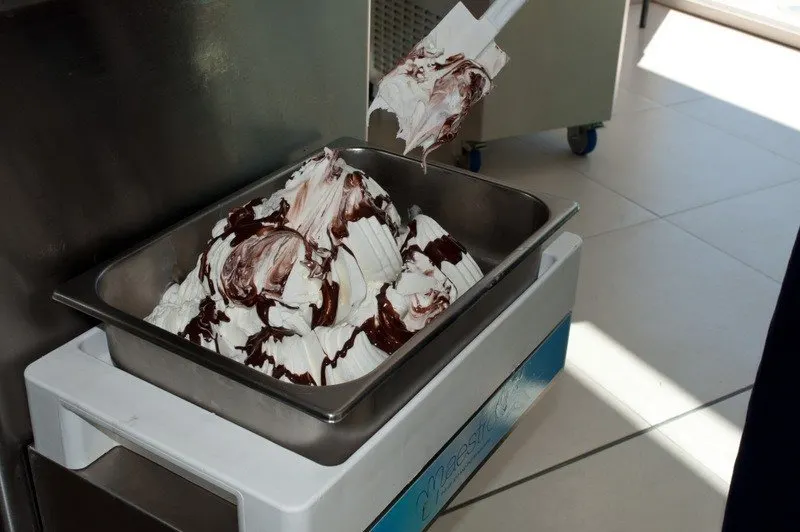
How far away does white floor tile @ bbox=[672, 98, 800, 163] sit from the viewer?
2912 mm

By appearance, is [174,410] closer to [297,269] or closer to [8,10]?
[297,269]

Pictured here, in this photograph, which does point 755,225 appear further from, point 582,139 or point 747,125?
point 747,125

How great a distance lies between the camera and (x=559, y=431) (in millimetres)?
1691

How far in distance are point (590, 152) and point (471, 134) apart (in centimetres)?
47

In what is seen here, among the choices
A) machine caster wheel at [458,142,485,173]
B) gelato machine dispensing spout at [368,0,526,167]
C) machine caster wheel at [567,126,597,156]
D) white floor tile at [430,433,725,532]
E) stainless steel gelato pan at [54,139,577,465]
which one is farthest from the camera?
machine caster wheel at [567,126,597,156]

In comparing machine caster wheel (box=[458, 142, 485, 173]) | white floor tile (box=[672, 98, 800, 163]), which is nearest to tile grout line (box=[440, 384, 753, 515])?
machine caster wheel (box=[458, 142, 485, 173])

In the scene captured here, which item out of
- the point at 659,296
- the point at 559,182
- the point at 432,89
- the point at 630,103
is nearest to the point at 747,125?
the point at 630,103

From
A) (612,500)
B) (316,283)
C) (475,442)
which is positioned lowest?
(612,500)

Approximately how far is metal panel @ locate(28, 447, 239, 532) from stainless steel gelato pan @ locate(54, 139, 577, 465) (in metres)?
0.12

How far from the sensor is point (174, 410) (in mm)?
997

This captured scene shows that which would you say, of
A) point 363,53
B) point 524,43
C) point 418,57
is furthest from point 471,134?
point 418,57

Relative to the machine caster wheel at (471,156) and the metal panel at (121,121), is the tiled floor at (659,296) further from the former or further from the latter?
the metal panel at (121,121)

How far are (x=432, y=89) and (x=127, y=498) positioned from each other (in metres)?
0.61

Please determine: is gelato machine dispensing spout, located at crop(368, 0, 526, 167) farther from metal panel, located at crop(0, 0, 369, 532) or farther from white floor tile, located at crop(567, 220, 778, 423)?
white floor tile, located at crop(567, 220, 778, 423)
